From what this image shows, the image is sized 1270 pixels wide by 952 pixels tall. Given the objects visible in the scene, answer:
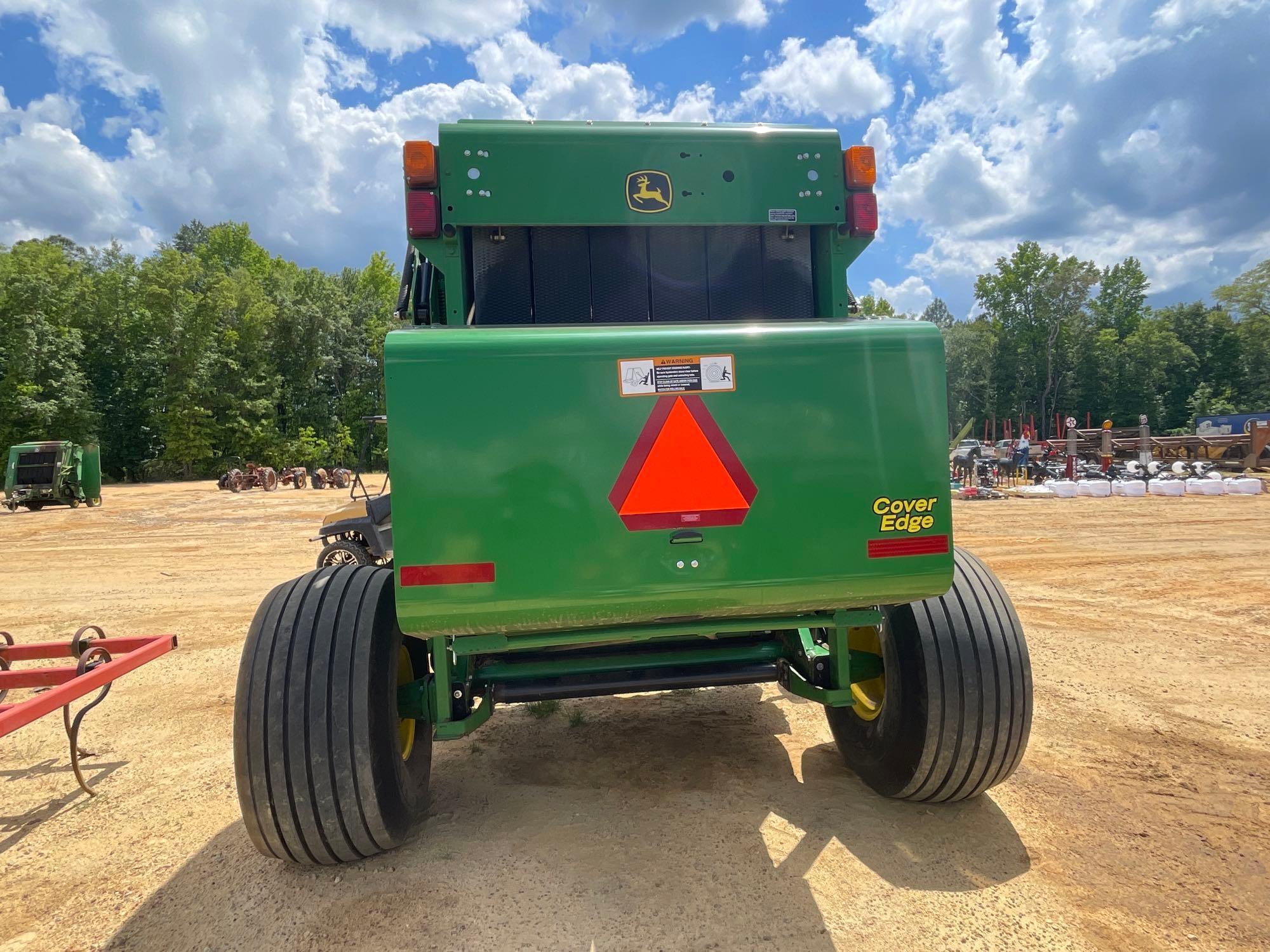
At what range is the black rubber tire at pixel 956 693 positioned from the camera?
3.07m

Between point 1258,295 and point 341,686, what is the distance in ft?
246

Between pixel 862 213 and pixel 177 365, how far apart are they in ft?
133

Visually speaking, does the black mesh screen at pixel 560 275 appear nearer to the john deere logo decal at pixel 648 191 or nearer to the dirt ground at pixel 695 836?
the john deere logo decal at pixel 648 191

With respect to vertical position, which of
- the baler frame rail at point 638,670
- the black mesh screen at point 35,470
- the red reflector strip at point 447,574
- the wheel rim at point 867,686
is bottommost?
the wheel rim at point 867,686

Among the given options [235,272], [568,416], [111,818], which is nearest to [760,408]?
[568,416]

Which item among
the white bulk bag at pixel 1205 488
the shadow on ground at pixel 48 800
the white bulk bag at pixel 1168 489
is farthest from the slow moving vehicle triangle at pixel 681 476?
the white bulk bag at pixel 1205 488

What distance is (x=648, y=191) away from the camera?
3551 millimetres

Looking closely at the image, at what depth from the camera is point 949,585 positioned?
2.59 m

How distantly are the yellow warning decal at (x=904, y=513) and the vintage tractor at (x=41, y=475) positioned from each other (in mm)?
24867

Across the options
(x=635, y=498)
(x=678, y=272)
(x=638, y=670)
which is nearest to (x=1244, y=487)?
(x=678, y=272)

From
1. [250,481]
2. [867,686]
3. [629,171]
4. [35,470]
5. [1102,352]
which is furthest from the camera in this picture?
[1102,352]

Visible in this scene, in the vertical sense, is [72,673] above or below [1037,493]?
below

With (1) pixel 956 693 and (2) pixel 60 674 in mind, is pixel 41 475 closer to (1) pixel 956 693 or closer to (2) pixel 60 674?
(2) pixel 60 674

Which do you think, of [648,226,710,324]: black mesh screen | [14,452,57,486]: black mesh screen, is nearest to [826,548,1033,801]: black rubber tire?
[648,226,710,324]: black mesh screen
